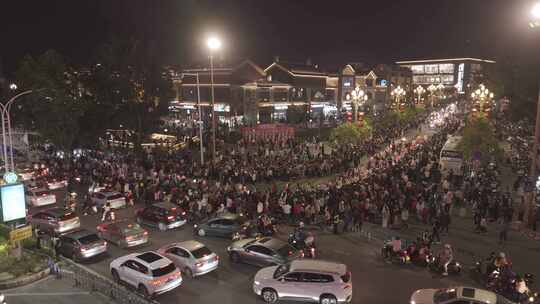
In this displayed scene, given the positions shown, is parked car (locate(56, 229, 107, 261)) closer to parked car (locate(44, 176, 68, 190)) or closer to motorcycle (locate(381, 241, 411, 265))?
motorcycle (locate(381, 241, 411, 265))

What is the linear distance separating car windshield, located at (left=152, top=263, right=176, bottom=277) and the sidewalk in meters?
1.47

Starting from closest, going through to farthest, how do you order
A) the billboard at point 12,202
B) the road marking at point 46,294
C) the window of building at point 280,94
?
1. the road marking at point 46,294
2. the billboard at point 12,202
3. the window of building at point 280,94

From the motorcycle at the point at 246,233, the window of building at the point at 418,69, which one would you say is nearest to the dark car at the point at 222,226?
the motorcycle at the point at 246,233

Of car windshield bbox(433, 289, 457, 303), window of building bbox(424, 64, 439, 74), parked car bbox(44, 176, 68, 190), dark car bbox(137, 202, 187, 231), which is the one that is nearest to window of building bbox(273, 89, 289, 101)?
parked car bbox(44, 176, 68, 190)

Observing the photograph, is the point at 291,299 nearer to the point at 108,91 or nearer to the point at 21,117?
the point at 108,91

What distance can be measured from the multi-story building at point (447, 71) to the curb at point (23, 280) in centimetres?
12538

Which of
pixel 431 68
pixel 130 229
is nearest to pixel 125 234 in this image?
pixel 130 229

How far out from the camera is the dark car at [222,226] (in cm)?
1873

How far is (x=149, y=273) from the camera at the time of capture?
13273 millimetres

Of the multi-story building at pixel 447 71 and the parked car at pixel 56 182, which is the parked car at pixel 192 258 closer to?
the parked car at pixel 56 182

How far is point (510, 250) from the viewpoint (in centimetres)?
1702

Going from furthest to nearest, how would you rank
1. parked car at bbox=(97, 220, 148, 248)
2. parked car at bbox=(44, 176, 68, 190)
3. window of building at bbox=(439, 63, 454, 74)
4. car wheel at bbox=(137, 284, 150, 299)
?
window of building at bbox=(439, 63, 454, 74), parked car at bbox=(44, 176, 68, 190), parked car at bbox=(97, 220, 148, 248), car wheel at bbox=(137, 284, 150, 299)

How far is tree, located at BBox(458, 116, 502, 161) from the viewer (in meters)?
28.2

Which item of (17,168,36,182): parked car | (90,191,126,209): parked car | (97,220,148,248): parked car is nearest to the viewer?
(97,220,148,248): parked car
